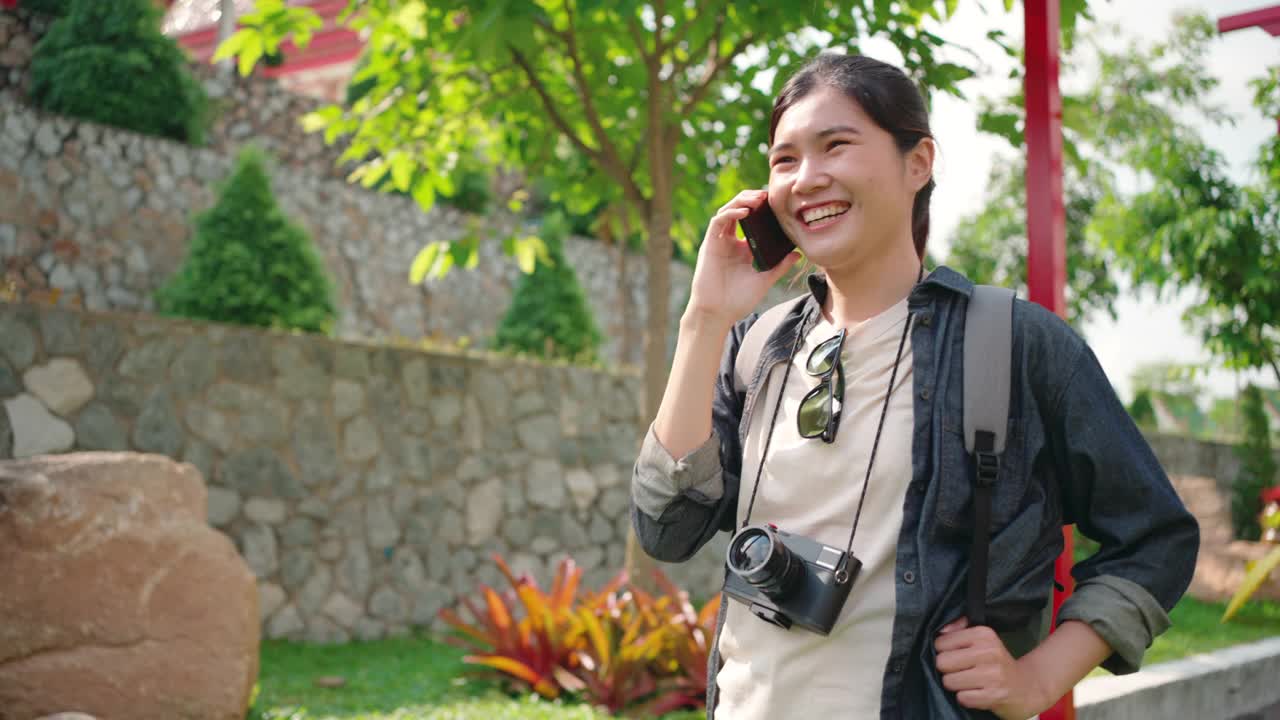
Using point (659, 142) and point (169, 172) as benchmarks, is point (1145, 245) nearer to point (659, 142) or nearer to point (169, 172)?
point (659, 142)

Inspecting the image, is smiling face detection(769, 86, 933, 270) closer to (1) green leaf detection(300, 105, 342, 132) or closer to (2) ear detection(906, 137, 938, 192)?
(2) ear detection(906, 137, 938, 192)

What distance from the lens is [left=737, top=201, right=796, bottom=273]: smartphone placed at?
1499 millimetres

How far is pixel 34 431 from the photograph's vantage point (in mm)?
5754

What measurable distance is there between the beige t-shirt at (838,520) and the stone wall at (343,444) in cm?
544

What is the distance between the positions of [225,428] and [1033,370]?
586 cm

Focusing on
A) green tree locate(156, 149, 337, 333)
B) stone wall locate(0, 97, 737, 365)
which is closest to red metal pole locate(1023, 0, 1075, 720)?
stone wall locate(0, 97, 737, 365)

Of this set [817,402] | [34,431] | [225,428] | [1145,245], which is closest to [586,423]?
[225,428]

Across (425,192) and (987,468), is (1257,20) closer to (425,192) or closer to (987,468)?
(987,468)

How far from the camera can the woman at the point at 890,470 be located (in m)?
1.27

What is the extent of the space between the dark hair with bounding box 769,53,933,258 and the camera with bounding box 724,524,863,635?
0.51 metres

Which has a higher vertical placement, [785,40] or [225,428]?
[785,40]

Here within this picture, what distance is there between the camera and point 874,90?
1.41 m

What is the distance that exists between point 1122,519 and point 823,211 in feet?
1.74

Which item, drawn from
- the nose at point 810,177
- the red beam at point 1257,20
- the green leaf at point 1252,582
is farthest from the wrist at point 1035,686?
the red beam at point 1257,20
